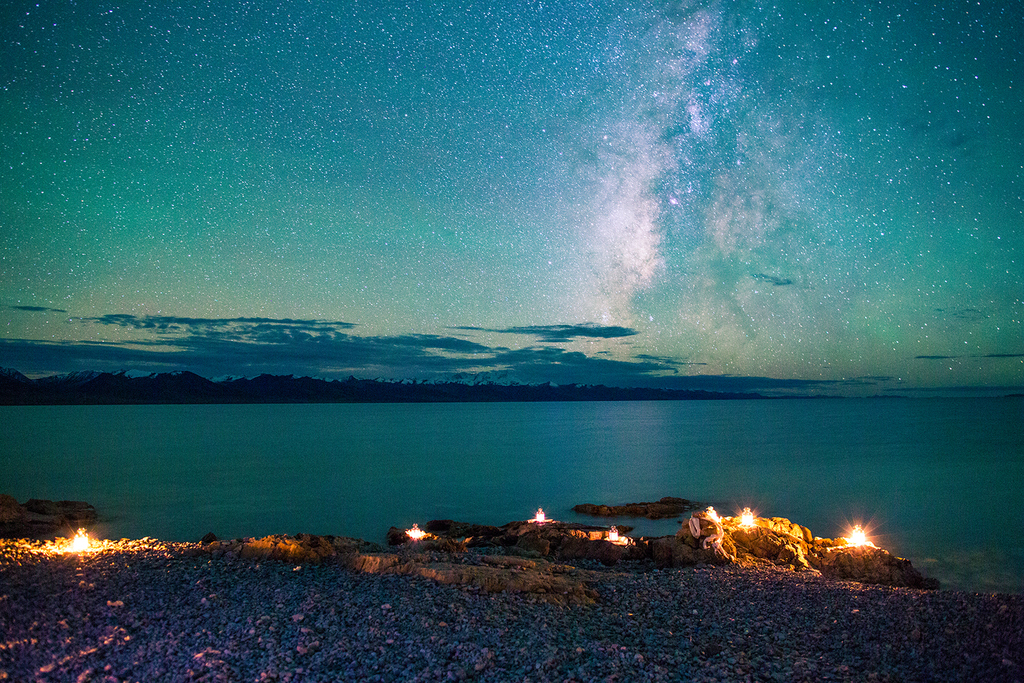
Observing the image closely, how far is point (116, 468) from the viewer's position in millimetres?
41344

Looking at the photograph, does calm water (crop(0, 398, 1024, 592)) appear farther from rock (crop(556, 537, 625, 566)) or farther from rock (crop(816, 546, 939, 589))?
rock (crop(556, 537, 625, 566))

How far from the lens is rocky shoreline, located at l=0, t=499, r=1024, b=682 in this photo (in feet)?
22.3

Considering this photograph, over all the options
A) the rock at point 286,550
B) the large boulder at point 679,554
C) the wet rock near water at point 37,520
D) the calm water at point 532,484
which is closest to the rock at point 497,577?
the rock at point 286,550

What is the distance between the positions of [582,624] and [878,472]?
140 feet

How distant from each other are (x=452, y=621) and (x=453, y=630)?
289 millimetres

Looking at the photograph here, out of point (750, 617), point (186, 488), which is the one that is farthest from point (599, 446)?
point (750, 617)

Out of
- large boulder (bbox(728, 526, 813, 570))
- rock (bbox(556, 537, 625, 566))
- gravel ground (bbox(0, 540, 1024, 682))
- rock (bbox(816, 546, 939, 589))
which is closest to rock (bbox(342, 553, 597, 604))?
gravel ground (bbox(0, 540, 1024, 682))

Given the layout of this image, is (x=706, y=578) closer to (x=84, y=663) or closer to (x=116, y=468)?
(x=84, y=663)

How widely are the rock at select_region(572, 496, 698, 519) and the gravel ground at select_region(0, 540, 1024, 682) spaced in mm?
14319

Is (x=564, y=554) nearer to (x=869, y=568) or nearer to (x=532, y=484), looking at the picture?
(x=869, y=568)

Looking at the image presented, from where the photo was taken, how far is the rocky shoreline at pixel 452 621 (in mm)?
6797

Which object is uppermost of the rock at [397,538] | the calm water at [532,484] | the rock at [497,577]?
the rock at [497,577]

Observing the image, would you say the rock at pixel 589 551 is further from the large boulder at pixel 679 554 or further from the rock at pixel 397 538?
the rock at pixel 397 538

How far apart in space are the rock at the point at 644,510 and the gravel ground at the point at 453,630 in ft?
47.0
